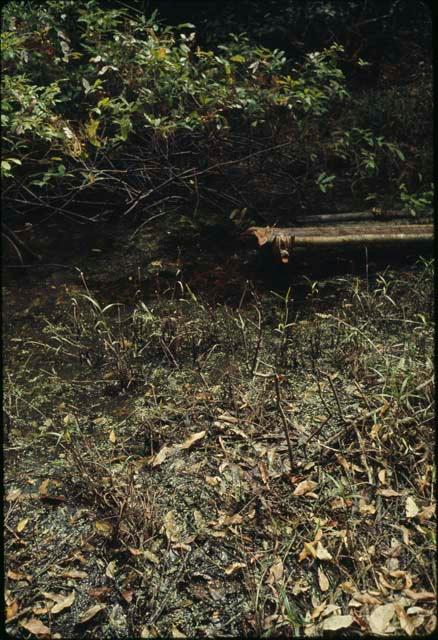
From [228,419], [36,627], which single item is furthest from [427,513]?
[36,627]

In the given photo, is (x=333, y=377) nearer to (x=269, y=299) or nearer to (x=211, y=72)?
(x=269, y=299)

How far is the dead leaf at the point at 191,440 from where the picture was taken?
9.83ft

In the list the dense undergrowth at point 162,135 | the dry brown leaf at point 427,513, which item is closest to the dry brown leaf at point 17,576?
the dry brown leaf at point 427,513

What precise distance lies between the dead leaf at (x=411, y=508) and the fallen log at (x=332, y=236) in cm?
223

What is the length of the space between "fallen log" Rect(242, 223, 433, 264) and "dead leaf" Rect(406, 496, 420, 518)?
7.31 feet

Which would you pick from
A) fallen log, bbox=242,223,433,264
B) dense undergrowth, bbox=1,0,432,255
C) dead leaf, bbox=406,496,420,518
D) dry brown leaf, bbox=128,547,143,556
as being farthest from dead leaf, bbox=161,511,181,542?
dense undergrowth, bbox=1,0,432,255

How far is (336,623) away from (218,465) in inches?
39.1

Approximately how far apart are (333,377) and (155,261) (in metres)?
2.02

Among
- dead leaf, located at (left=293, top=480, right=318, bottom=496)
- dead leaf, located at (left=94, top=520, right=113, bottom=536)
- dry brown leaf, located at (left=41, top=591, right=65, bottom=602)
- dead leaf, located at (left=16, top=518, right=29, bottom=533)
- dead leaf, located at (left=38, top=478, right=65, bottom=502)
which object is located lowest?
dry brown leaf, located at (left=41, top=591, right=65, bottom=602)

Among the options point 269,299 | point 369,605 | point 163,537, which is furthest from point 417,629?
point 269,299

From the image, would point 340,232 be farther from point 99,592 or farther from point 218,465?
point 99,592

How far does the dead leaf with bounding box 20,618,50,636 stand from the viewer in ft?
7.08

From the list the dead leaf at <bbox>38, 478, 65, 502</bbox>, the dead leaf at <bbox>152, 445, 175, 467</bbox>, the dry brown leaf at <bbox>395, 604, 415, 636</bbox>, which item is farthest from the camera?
the dead leaf at <bbox>152, 445, 175, 467</bbox>

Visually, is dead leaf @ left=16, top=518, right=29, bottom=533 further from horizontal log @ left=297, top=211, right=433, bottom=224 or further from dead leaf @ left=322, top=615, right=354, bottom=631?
horizontal log @ left=297, top=211, right=433, bottom=224
